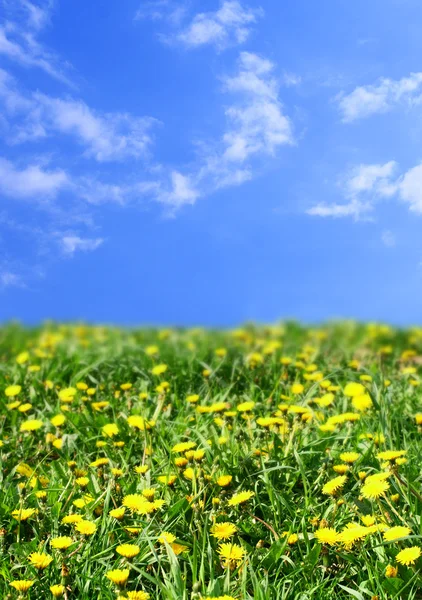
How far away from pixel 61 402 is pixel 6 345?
91.2 inches

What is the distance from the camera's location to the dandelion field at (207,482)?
2.35 meters

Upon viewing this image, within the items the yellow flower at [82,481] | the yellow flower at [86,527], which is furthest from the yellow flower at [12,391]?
the yellow flower at [86,527]

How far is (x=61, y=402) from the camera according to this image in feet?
13.3

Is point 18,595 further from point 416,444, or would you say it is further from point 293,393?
point 293,393

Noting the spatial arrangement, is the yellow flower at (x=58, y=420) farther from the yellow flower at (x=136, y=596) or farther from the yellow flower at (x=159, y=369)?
the yellow flower at (x=136, y=596)

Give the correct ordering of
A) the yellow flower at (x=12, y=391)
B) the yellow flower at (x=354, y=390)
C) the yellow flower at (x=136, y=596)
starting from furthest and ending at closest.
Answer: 1. the yellow flower at (x=12, y=391)
2. the yellow flower at (x=354, y=390)
3. the yellow flower at (x=136, y=596)

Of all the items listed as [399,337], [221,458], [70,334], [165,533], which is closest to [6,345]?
[70,334]

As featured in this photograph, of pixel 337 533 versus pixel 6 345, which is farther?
pixel 6 345

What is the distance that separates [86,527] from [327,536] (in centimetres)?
77

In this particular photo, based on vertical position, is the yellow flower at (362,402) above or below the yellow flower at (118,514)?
above

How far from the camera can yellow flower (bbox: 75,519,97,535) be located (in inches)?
96.5

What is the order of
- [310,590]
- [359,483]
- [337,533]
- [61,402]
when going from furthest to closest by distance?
[61,402] < [359,483] < [337,533] < [310,590]

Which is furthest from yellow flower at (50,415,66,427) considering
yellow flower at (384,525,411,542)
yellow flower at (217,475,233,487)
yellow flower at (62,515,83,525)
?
yellow flower at (384,525,411,542)

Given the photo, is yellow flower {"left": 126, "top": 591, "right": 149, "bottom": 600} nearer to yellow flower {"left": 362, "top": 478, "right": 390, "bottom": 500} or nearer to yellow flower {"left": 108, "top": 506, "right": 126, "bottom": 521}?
yellow flower {"left": 108, "top": 506, "right": 126, "bottom": 521}
